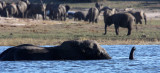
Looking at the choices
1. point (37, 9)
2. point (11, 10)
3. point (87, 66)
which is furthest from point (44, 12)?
point (87, 66)

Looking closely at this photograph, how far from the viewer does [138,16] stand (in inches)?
1807

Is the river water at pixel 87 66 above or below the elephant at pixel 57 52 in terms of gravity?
below

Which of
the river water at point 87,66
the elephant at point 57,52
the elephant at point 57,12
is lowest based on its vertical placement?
the river water at point 87,66

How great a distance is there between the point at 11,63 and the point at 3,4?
39.8 m

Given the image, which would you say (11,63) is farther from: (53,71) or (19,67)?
(53,71)

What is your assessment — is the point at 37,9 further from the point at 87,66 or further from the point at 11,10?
the point at 87,66

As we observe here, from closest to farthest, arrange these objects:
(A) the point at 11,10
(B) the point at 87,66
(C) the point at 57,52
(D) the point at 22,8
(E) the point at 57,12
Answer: (B) the point at 87,66 < (C) the point at 57,52 < (A) the point at 11,10 < (D) the point at 22,8 < (E) the point at 57,12

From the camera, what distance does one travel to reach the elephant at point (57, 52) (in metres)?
16.9

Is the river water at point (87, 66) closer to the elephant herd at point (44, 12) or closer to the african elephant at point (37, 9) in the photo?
the elephant herd at point (44, 12)

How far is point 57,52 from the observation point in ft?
55.8

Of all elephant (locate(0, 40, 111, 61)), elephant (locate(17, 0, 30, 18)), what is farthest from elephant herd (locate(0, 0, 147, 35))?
elephant (locate(0, 40, 111, 61))

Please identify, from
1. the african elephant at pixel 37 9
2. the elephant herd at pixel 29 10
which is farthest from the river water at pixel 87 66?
the african elephant at pixel 37 9

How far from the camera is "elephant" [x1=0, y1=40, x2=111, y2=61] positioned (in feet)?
55.4

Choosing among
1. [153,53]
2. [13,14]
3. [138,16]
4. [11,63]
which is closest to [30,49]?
[11,63]
